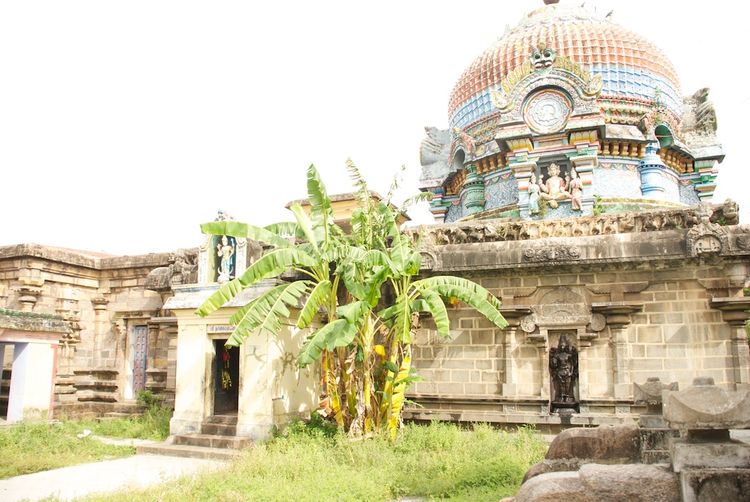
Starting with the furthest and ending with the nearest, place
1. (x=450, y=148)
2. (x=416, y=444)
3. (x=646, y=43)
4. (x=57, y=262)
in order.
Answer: (x=450, y=148)
(x=646, y=43)
(x=57, y=262)
(x=416, y=444)

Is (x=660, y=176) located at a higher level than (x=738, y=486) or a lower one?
higher

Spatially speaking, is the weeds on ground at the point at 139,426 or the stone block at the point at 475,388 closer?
the stone block at the point at 475,388

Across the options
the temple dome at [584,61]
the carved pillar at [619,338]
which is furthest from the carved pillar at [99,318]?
the temple dome at [584,61]

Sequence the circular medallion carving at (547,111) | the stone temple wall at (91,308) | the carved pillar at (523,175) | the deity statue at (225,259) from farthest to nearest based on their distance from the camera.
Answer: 1. the circular medallion carving at (547,111)
2. the carved pillar at (523,175)
3. the stone temple wall at (91,308)
4. the deity statue at (225,259)

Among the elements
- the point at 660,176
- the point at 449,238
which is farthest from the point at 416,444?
the point at 660,176

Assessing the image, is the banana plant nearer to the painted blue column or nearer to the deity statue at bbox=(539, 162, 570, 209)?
the deity statue at bbox=(539, 162, 570, 209)

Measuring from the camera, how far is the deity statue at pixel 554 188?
17.8 metres

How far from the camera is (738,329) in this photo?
34.1ft

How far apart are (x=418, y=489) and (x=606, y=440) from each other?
3.07 m

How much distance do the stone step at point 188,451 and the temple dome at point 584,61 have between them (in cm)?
1494

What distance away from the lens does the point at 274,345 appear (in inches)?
456

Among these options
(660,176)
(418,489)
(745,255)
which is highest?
(660,176)

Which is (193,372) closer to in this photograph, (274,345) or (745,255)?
(274,345)

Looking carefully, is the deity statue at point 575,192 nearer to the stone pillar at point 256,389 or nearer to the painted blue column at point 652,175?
the painted blue column at point 652,175
